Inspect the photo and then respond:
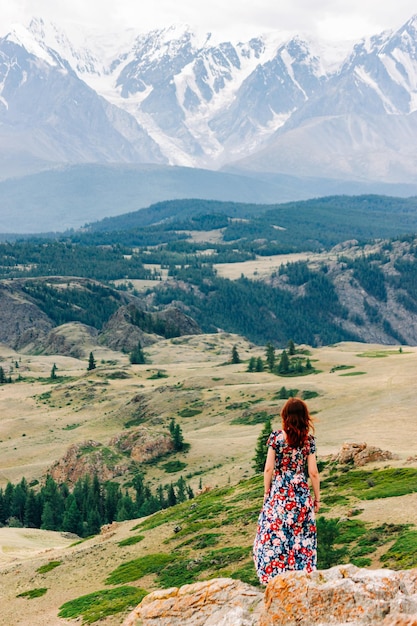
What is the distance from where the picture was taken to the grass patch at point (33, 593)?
56.3 metres

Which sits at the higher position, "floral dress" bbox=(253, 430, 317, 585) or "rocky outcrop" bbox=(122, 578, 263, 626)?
"floral dress" bbox=(253, 430, 317, 585)

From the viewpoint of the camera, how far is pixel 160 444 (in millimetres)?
133875

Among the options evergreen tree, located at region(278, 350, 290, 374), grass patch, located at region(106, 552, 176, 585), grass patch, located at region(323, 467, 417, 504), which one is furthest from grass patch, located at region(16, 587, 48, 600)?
evergreen tree, located at region(278, 350, 290, 374)

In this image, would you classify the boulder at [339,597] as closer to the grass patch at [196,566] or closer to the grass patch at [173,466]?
the grass patch at [196,566]

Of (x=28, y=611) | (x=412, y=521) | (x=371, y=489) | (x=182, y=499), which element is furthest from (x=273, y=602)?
(x=182, y=499)

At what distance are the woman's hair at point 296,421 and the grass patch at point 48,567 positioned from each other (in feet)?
128

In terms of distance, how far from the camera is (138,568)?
55.9 m

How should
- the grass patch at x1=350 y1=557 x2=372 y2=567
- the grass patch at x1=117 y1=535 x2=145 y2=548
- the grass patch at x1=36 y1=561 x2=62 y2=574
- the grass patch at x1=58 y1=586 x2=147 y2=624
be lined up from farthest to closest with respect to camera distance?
the grass patch at x1=117 y1=535 x2=145 y2=548 → the grass patch at x1=36 y1=561 x2=62 y2=574 → the grass patch at x1=58 y1=586 x2=147 y2=624 → the grass patch at x1=350 y1=557 x2=372 y2=567

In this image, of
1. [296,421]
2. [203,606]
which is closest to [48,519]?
[203,606]

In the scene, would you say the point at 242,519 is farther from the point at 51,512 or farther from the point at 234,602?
the point at 51,512

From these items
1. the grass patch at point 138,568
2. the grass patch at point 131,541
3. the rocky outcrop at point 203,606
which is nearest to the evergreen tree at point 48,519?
the grass patch at point 131,541

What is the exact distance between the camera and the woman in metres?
29.5

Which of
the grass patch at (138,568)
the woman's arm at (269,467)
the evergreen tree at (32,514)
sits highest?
the woman's arm at (269,467)

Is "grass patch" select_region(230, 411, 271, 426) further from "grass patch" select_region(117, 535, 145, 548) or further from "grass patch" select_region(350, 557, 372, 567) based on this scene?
"grass patch" select_region(350, 557, 372, 567)
